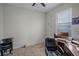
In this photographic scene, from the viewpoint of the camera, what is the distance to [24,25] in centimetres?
258

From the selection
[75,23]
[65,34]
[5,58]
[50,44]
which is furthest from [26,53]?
[75,23]

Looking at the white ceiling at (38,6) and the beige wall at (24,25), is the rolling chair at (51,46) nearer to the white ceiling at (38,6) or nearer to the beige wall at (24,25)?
the beige wall at (24,25)

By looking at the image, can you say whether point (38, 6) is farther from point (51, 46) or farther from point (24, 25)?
point (51, 46)

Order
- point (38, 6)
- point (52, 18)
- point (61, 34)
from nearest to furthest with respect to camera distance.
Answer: point (38, 6) < point (52, 18) < point (61, 34)

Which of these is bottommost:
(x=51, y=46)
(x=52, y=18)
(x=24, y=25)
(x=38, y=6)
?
(x=51, y=46)

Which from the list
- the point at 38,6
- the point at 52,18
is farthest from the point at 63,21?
the point at 38,6

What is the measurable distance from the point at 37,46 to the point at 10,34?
0.71 metres

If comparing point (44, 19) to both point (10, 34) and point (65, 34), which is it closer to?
point (65, 34)

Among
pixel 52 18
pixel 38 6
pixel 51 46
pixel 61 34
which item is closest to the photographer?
pixel 38 6

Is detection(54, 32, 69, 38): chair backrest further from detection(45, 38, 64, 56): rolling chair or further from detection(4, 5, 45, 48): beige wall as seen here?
detection(4, 5, 45, 48): beige wall

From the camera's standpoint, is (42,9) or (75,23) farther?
(75,23)

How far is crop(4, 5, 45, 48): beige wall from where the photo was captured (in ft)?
8.24

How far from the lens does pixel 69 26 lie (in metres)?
2.63

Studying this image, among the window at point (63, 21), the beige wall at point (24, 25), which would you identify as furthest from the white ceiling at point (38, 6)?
the window at point (63, 21)
